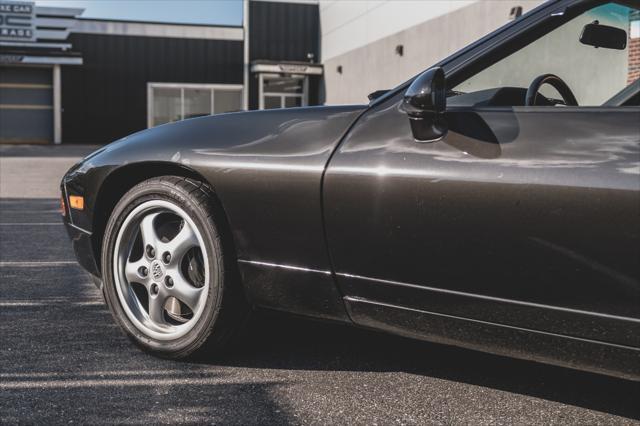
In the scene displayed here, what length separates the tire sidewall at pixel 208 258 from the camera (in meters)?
2.66

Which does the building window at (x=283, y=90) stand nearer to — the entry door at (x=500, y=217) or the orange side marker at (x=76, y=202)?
the orange side marker at (x=76, y=202)

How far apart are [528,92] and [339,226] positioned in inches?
34.0

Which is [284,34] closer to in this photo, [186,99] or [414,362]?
[186,99]

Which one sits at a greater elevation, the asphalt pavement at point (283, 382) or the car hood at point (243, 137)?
the car hood at point (243, 137)

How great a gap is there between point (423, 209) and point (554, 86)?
3.06 ft

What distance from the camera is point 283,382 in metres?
2.64

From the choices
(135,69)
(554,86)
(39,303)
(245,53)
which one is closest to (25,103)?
(135,69)

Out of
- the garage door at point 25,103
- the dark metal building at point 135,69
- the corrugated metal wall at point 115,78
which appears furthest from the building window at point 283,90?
the garage door at point 25,103

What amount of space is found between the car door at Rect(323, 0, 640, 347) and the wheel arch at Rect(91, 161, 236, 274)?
0.55m

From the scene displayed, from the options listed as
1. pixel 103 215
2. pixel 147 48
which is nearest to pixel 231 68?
pixel 147 48

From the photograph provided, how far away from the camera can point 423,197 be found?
2207 mm

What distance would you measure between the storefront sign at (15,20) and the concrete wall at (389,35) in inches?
453

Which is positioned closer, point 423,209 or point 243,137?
point 423,209

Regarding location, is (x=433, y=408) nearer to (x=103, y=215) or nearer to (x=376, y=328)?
(x=376, y=328)
